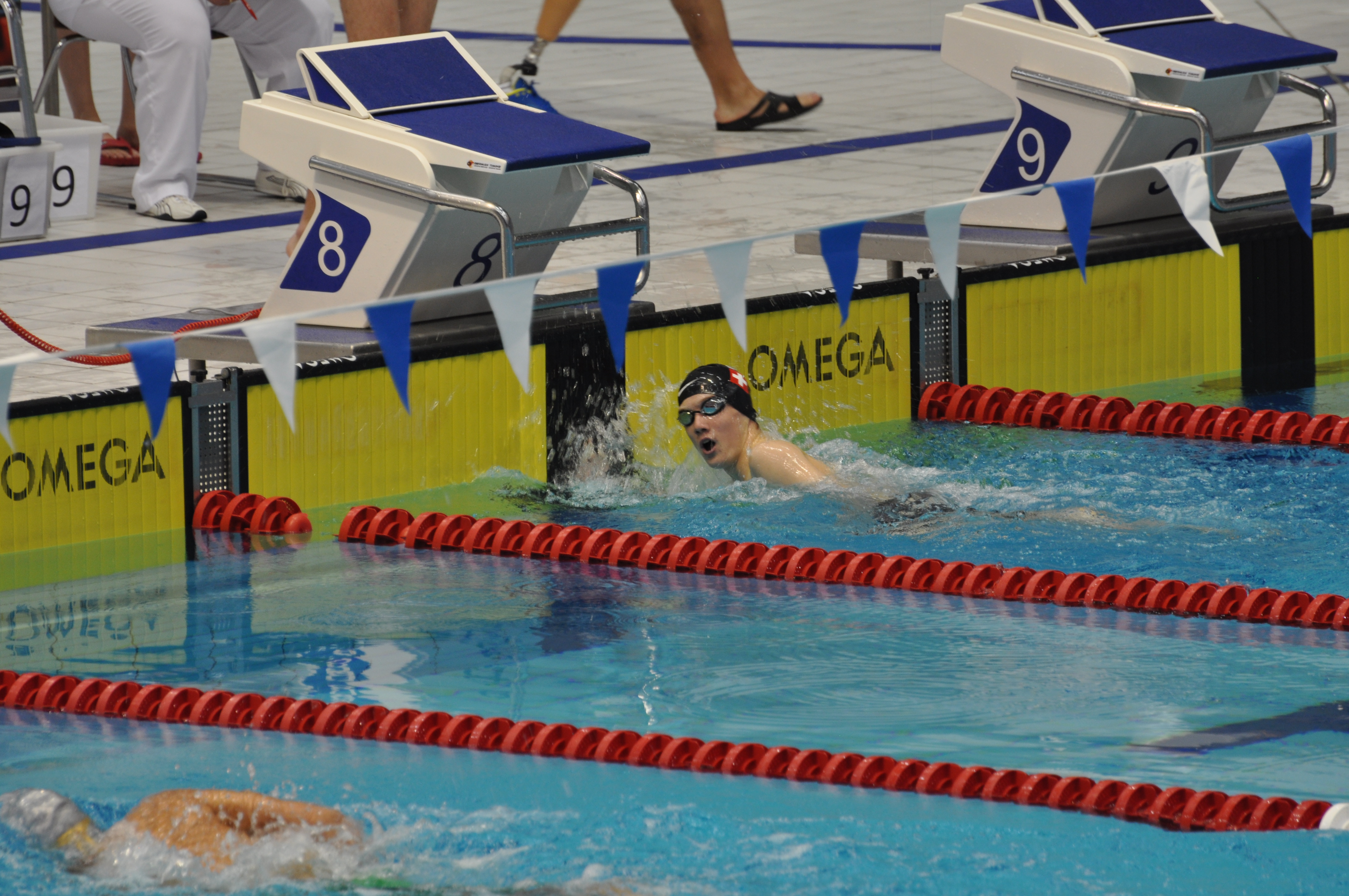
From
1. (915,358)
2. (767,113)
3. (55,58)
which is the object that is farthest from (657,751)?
(767,113)

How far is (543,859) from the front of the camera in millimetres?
3199

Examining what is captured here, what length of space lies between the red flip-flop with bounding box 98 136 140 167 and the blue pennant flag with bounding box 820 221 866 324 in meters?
5.33

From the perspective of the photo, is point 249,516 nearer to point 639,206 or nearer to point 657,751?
point 639,206

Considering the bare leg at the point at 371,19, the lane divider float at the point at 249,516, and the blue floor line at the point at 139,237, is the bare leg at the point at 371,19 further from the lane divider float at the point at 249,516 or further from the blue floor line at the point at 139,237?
the lane divider float at the point at 249,516

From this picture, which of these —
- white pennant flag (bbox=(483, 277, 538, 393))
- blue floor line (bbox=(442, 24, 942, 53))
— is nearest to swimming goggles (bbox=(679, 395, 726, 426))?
white pennant flag (bbox=(483, 277, 538, 393))

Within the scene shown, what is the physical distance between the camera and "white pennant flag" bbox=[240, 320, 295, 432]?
11.2ft

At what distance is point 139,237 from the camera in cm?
770

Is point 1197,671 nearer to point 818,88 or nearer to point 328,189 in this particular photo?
point 328,189

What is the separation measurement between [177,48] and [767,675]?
4371 mm

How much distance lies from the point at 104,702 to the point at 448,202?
1.72 metres

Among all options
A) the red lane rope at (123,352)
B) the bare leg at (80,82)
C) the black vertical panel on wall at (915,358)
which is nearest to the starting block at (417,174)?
the red lane rope at (123,352)

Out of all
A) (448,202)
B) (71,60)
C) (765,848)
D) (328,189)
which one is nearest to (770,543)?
(448,202)

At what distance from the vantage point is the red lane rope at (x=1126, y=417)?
5.77 metres

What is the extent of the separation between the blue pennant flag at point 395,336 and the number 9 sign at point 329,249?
1.69 meters
